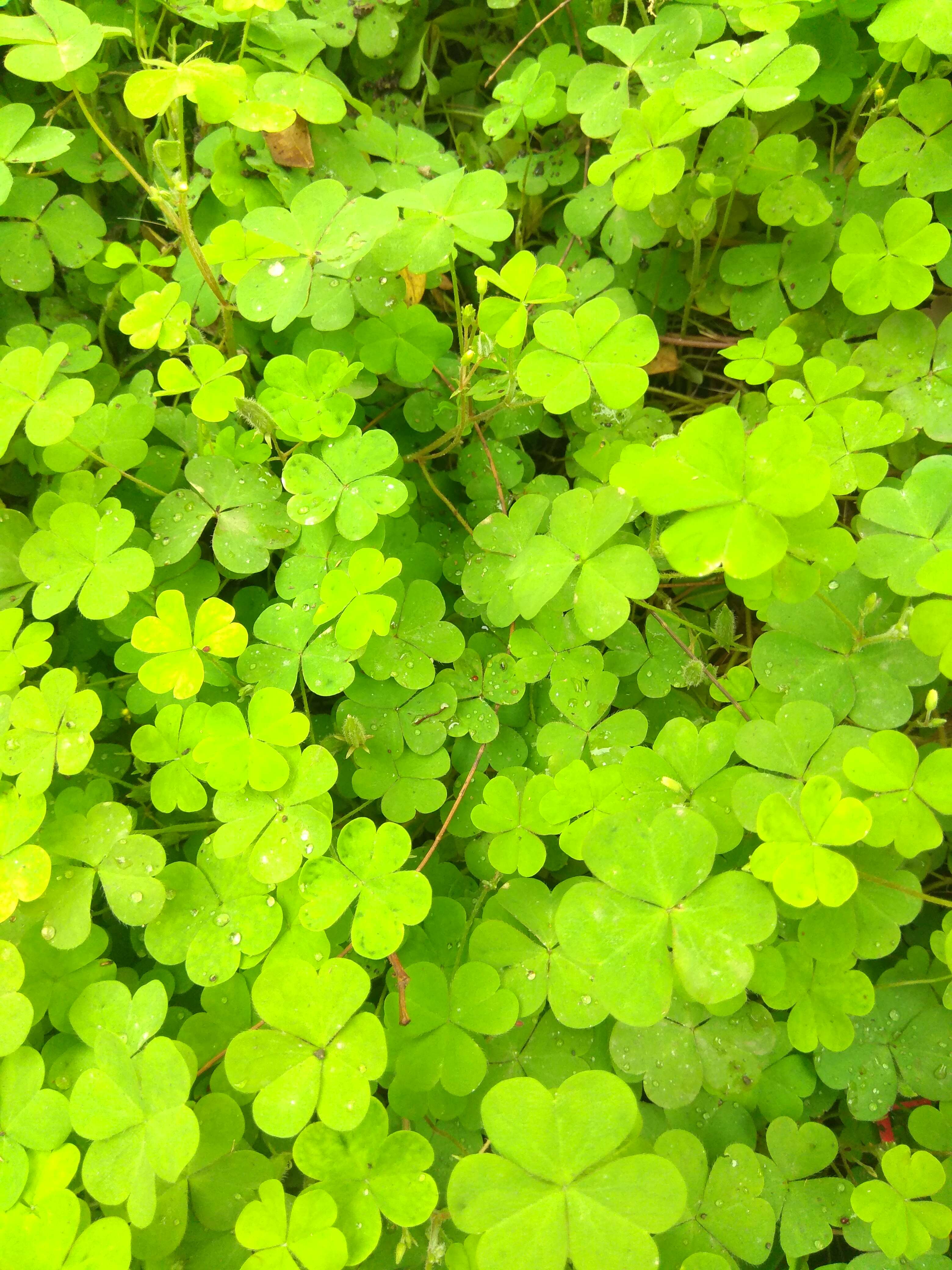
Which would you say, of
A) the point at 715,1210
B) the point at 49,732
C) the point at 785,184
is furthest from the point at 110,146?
the point at 715,1210

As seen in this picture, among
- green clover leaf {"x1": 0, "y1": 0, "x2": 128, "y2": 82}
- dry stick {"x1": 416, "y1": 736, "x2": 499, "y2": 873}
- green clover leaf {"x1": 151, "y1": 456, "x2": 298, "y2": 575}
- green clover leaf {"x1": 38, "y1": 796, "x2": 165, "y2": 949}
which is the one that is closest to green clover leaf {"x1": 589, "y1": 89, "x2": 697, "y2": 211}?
green clover leaf {"x1": 151, "y1": 456, "x2": 298, "y2": 575}

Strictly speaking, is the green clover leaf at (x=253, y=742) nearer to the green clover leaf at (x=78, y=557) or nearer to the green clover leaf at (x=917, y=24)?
the green clover leaf at (x=78, y=557)

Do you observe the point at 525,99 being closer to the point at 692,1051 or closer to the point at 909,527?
the point at 909,527

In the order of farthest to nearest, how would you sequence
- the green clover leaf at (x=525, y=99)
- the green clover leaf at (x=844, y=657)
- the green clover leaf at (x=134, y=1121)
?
the green clover leaf at (x=525, y=99) → the green clover leaf at (x=844, y=657) → the green clover leaf at (x=134, y=1121)

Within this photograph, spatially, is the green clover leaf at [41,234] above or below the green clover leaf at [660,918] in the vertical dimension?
above

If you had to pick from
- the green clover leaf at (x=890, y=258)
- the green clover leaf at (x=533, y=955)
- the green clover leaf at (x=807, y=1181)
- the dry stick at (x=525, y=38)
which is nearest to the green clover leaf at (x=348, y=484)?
the green clover leaf at (x=533, y=955)

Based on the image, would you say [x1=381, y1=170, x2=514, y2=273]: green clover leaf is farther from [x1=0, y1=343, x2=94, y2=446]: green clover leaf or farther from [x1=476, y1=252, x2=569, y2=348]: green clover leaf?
[x1=0, y1=343, x2=94, y2=446]: green clover leaf
